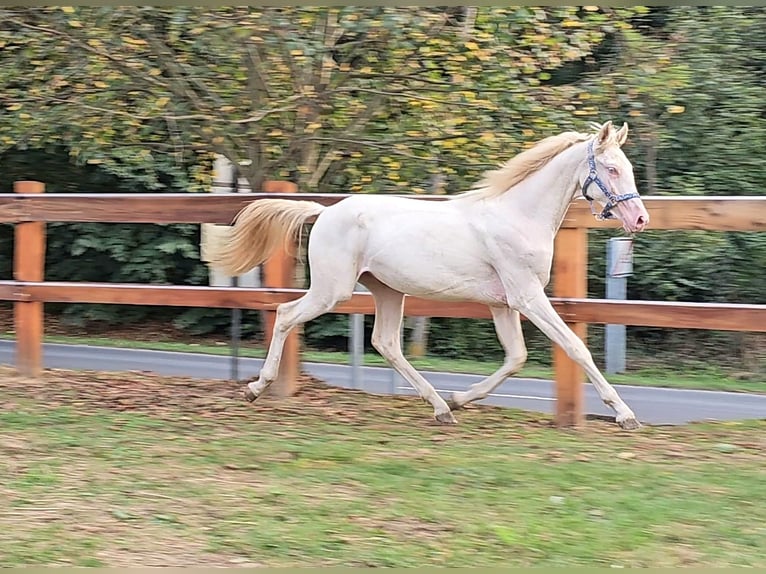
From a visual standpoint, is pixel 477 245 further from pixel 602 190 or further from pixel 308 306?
pixel 308 306

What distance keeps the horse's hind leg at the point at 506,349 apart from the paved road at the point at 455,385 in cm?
146

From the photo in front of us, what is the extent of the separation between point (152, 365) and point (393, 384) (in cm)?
308

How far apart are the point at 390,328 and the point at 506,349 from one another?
851 mm

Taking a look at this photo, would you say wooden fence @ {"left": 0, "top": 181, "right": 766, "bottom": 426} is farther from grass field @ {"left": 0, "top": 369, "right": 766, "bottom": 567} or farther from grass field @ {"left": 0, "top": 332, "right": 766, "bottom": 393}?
grass field @ {"left": 0, "top": 332, "right": 766, "bottom": 393}

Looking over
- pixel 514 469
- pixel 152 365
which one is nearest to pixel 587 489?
pixel 514 469

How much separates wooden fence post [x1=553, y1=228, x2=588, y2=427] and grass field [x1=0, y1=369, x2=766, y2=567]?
0.54 feet

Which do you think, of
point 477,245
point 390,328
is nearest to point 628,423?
point 477,245

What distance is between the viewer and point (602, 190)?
561cm

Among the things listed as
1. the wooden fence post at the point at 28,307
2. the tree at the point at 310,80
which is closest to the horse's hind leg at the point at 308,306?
the wooden fence post at the point at 28,307

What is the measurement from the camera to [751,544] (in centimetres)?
373

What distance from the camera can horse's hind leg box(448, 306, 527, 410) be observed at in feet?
19.8

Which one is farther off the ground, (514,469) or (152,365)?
(514,469)

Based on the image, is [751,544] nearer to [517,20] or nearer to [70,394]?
[70,394]

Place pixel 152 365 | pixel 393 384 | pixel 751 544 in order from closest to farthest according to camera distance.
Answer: pixel 751 544
pixel 393 384
pixel 152 365
